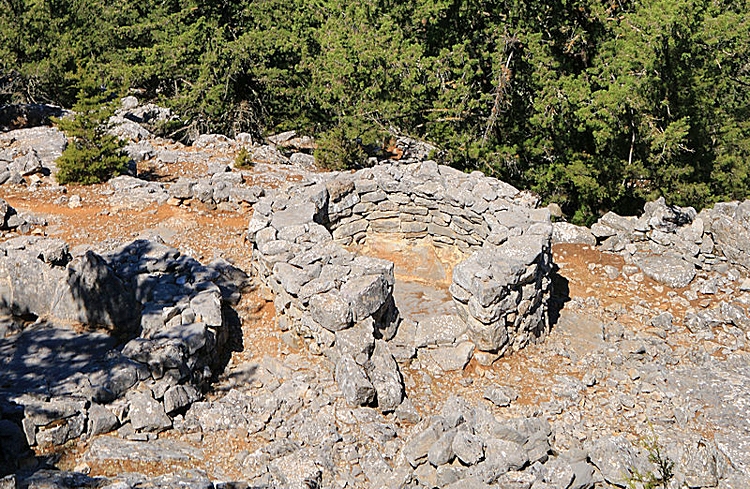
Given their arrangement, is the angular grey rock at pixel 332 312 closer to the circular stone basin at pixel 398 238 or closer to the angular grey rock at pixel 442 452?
the circular stone basin at pixel 398 238

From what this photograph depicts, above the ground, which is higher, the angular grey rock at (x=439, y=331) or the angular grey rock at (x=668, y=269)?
the angular grey rock at (x=439, y=331)

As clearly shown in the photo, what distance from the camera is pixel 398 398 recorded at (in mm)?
8078

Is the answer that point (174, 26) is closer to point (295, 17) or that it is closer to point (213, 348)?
point (295, 17)

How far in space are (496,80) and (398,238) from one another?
4.90m

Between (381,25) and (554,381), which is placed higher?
(381,25)

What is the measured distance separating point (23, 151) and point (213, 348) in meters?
9.52

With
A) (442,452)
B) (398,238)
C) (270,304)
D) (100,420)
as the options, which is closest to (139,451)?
(100,420)

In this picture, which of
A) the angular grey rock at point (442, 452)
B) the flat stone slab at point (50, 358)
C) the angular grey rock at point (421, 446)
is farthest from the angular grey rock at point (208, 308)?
the angular grey rock at point (442, 452)

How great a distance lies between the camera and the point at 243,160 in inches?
610

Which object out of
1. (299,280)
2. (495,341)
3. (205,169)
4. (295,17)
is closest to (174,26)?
(295,17)

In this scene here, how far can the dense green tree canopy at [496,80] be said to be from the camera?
1280 cm

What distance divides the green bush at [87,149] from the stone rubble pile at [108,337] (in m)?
4.38

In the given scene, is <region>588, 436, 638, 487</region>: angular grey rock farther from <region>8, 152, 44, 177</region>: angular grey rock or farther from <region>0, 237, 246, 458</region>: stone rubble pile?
<region>8, 152, 44, 177</region>: angular grey rock

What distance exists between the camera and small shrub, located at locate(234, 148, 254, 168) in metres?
15.5
